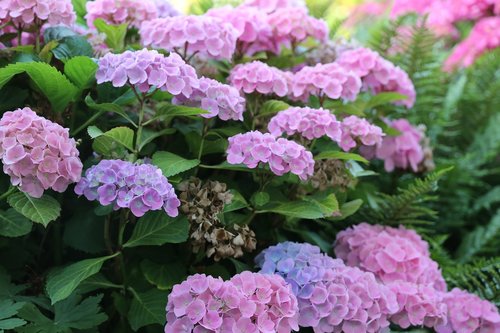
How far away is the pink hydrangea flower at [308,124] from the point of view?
1.11 m

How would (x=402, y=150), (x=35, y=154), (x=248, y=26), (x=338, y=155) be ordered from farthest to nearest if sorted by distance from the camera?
1. (x=402, y=150)
2. (x=248, y=26)
3. (x=338, y=155)
4. (x=35, y=154)

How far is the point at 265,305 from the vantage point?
0.96 meters

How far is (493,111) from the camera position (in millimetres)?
2010

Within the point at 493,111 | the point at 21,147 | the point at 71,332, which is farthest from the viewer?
the point at 493,111

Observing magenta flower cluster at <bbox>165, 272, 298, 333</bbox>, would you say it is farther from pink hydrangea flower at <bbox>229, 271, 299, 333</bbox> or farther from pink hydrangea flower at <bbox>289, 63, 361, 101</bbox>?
pink hydrangea flower at <bbox>289, 63, 361, 101</bbox>

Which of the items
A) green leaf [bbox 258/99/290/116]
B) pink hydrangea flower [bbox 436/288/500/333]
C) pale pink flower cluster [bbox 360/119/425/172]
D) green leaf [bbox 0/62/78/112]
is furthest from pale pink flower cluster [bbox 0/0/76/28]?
pink hydrangea flower [bbox 436/288/500/333]

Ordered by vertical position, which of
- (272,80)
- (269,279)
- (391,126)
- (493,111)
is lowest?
(493,111)

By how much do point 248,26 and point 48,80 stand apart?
476mm

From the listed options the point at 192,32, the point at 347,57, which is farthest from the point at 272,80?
the point at 347,57

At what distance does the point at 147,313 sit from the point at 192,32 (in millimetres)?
505

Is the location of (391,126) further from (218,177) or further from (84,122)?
(84,122)

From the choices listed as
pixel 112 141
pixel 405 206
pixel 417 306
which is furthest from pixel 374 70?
pixel 112 141

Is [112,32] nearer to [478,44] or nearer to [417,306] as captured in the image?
[417,306]

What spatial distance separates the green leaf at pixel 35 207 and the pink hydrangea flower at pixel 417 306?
0.62 m
